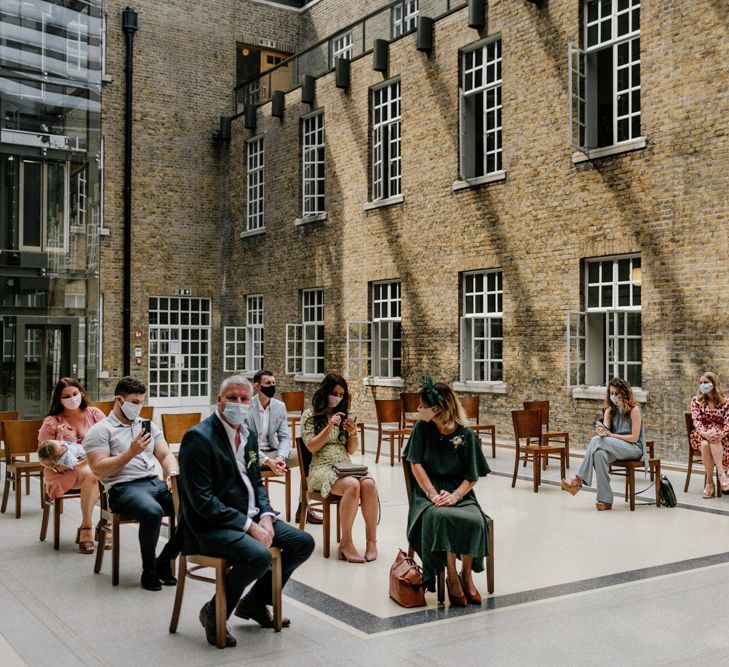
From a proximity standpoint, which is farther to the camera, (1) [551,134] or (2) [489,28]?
(2) [489,28]

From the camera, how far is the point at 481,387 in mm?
15102

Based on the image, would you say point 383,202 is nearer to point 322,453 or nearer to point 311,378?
point 311,378

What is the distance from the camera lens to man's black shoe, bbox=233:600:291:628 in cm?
487

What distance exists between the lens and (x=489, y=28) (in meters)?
14.9

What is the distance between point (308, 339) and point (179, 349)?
15.0ft

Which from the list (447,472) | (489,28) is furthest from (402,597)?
(489,28)

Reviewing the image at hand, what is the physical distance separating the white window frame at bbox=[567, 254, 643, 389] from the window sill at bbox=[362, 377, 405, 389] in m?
4.37

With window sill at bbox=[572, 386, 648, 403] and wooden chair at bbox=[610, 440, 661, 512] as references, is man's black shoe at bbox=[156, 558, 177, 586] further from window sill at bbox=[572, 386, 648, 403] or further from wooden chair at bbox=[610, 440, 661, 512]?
window sill at bbox=[572, 386, 648, 403]

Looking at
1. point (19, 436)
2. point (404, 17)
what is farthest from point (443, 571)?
point (404, 17)

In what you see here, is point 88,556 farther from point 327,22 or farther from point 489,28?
point 327,22

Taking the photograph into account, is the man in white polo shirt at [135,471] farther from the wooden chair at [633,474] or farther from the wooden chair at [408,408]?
the wooden chair at [408,408]

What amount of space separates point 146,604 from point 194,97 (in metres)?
19.4

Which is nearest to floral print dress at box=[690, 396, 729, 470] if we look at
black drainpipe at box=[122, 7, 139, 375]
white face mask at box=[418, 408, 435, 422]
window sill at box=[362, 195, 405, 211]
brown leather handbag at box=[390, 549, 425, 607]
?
white face mask at box=[418, 408, 435, 422]

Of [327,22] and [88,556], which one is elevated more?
[327,22]
